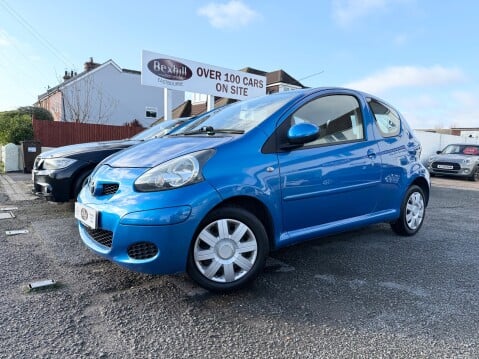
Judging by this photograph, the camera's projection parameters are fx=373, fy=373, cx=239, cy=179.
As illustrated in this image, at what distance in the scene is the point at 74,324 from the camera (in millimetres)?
2396

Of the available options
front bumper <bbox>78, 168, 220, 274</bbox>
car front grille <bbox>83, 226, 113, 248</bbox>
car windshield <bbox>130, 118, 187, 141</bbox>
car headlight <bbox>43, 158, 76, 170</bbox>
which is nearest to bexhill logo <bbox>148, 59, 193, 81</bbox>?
car windshield <bbox>130, 118, 187, 141</bbox>

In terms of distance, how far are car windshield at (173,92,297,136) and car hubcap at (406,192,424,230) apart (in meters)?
2.19

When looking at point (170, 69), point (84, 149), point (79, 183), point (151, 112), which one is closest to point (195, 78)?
point (170, 69)

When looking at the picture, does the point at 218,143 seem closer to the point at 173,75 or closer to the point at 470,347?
the point at 470,347

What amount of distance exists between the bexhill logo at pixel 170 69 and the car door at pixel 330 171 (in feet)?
28.4

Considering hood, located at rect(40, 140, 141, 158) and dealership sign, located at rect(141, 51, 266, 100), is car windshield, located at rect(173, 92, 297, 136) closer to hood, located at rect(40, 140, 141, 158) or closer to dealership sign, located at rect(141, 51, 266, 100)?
hood, located at rect(40, 140, 141, 158)

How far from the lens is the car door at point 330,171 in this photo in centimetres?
314

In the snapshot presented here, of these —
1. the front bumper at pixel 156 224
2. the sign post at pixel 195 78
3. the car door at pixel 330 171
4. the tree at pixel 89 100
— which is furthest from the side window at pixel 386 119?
the tree at pixel 89 100

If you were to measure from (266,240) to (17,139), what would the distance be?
13.4 m

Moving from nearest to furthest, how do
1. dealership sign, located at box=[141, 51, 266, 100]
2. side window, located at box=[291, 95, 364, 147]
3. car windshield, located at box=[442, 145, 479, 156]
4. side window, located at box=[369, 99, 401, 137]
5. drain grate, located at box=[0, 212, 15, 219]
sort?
1. side window, located at box=[291, 95, 364, 147]
2. side window, located at box=[369, 99, 401, 137]
3. drain grate, located at box=[0, 212, 15, 219]
4. dealership sign, located at box=[141, 51, 266, 100]
5. car windshield, located at box=[442, 145, 479, 156]

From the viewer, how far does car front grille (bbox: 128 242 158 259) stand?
2584 millimetres

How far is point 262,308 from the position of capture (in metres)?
2.67

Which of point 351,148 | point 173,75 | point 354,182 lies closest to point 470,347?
point 354,182

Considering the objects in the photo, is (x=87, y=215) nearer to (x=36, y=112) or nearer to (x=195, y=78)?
(x=195, y=78)
